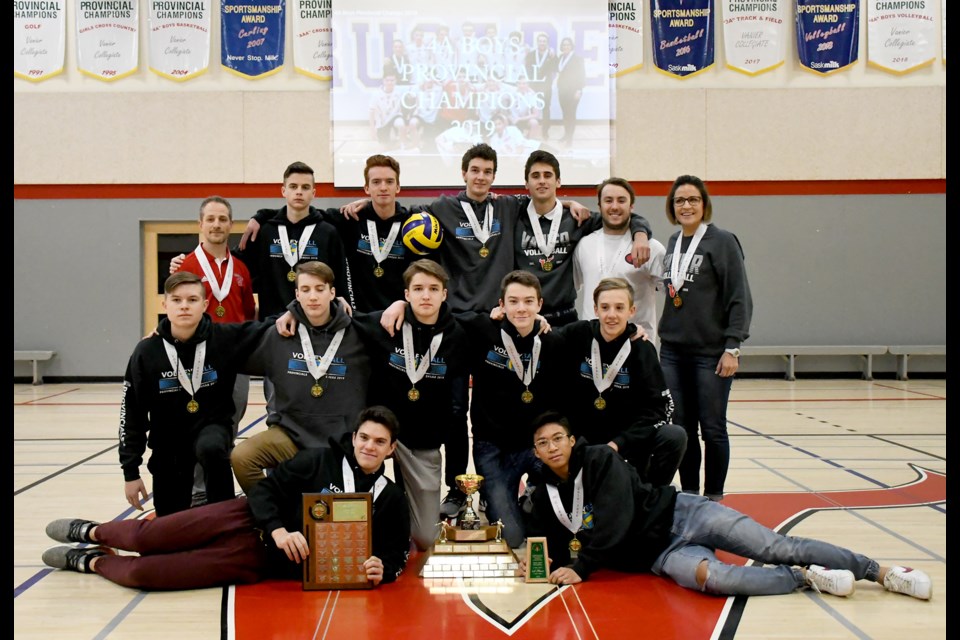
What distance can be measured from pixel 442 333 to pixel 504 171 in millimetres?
8392

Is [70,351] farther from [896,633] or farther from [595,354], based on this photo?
[896,633]

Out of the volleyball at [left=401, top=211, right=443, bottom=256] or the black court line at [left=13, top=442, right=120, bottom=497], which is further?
the black court line at [left=13, top=442, right=120, bottom=497]

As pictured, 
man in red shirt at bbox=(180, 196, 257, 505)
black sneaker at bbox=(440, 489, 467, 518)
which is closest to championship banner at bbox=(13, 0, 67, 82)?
man in red shirt at bbox=(180, 196, 257, 505)

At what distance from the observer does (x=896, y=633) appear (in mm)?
3025

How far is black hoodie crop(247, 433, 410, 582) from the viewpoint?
3.63 metres

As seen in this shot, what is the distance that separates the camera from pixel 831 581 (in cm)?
339

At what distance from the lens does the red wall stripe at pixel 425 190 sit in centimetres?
1255

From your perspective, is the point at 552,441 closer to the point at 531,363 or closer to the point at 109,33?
the point at 531,363

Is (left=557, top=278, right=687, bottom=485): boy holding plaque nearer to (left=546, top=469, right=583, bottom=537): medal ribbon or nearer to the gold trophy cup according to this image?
(left=546, top=469, right=583, bottom=537): medal ribbon

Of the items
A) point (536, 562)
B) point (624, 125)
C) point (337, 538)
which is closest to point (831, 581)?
point (536, 562)

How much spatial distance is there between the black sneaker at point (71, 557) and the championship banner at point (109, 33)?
10.4 meters

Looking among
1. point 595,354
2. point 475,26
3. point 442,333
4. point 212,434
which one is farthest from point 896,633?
point 475,26

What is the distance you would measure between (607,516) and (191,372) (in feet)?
7.15

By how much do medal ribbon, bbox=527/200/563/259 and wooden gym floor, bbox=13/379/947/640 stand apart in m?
1.96
